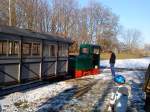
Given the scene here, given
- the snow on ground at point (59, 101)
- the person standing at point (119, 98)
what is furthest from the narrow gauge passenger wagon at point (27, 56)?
the person standing at point (119, 98)

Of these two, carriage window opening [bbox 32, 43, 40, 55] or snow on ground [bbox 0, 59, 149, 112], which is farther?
carriage window opening [bbox 32, 43, 40, 55]

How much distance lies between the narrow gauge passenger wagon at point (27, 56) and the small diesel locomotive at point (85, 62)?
208 centimetres

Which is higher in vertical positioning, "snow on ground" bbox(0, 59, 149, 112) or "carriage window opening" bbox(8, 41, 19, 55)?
"carriage window opening" bbox(8, 41, 19, 55)

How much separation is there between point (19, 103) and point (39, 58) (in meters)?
5.31

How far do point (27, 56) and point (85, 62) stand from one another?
8332 mm

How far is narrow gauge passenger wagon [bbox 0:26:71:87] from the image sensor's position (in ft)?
43.3

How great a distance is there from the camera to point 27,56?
14969mm

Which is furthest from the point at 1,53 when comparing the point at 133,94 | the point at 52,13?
the point at 52,13

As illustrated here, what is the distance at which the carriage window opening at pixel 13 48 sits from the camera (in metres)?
13.6

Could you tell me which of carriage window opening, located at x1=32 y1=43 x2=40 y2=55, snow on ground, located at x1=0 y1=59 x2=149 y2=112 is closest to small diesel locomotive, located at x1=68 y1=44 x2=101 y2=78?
carriage window opening, located at x1=32 y1=43 x2=40 y2=55

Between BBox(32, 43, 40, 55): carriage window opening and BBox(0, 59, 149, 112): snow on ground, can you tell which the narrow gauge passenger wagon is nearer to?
BBox(32, 43, 40, 55): carriage window opening

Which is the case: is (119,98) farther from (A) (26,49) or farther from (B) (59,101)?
(A) (26,49)

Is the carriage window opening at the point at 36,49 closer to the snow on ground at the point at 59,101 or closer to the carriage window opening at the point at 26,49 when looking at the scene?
the carriage window opening at the point at 26,49

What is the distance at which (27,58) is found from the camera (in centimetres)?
1492
